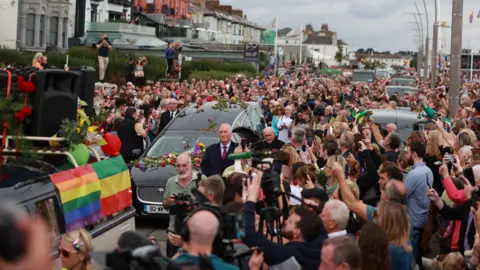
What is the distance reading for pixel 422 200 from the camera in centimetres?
1020

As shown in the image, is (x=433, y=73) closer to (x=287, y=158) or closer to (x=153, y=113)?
(x=153, y=113)

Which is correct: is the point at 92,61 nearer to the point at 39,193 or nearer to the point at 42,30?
the point at 42,30

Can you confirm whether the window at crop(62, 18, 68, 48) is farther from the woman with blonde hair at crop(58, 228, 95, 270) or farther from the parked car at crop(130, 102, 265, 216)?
the woman with blonde hair at crop(58, 228, 95, 270)

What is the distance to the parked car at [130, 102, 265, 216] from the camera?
536 inches

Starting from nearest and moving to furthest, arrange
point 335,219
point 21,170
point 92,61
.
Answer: point 335,219 → point 21,170 → point 92,61

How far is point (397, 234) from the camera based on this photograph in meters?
7.02

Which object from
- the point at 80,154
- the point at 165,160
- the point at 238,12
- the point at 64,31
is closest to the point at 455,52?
the point at 165,160

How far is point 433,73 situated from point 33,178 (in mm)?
45166

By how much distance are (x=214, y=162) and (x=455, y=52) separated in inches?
511

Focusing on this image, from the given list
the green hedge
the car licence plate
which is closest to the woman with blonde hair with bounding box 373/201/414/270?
the car licence plate

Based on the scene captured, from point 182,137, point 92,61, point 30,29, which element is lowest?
point 182,137

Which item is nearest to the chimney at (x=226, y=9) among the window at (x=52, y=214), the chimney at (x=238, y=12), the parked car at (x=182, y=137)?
the chimney at (x=238, y=12)

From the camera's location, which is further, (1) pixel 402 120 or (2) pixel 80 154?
(1) pixel 402 120

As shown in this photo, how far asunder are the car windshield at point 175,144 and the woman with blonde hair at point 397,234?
795 centimetres
